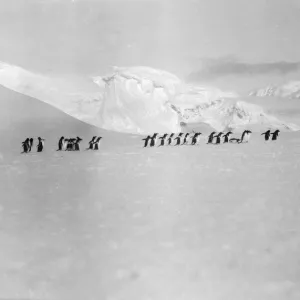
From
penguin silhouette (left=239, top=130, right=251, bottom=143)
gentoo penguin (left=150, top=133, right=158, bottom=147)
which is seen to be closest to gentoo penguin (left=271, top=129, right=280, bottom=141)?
penguin silhouette (left=239, top=130, right=251, bottom=143)

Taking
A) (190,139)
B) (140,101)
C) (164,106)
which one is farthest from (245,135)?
(140,101)

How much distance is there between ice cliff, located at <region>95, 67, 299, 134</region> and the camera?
6.04 ft

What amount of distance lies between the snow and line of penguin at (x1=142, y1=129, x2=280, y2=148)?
3cm

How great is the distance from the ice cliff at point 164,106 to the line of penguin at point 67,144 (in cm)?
9

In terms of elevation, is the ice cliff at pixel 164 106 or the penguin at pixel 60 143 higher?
the ice cliff at pixel 164 106

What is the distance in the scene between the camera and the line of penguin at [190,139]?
1.86 m

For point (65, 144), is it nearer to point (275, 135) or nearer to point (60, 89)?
point (60, 89)

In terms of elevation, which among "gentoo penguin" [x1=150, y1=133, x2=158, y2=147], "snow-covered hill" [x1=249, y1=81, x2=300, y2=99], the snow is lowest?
the snow

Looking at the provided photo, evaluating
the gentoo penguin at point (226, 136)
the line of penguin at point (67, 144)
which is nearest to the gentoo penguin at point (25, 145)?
the line of penguin at point (67, 144)

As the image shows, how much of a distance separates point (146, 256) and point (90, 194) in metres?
0.38

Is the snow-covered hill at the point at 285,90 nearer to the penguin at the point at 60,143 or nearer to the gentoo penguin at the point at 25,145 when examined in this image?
the penguin at the point at 60,143

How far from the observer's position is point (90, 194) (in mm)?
1796

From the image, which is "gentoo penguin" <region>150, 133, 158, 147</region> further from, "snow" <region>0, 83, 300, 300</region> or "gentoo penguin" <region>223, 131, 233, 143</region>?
"gentoo penguin" <region>223, 131, 233, 143</region>

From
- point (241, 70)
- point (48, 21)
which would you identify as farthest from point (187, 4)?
point (48, 21)
